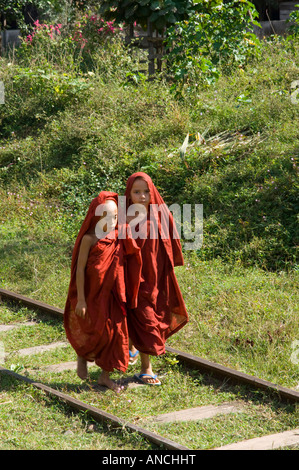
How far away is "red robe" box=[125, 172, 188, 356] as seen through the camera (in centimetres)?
532

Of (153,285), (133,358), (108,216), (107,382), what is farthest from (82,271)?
(133,358)

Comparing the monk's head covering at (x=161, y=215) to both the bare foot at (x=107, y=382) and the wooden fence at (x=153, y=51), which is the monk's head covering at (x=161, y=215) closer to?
the bare foot at (x=107, y=382)

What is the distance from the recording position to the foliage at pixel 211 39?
41.6ft

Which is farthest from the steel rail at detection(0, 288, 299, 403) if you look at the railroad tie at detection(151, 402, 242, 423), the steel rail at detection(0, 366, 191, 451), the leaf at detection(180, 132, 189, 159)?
the leaf at detection(180, 132, 189, 159)

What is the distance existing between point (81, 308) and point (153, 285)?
2.14 ft

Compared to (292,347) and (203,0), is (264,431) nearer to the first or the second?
(292,347)

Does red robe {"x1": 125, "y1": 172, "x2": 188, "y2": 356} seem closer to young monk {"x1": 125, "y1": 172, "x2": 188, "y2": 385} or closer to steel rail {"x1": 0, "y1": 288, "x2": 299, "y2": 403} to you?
young monk {"x1": 125, "y1": 172, "x2": 188, "y2": 385}

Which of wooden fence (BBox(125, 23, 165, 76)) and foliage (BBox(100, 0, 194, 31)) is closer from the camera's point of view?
foliage (BBox(100, 0, 194, 31))

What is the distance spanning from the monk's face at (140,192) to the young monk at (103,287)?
7.8 inches

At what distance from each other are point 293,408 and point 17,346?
3093 millimetres

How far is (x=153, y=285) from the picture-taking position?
5.38 metres

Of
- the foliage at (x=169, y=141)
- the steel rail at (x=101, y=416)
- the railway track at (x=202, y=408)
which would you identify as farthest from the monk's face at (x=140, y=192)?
the foliage at (x=169, y=141)

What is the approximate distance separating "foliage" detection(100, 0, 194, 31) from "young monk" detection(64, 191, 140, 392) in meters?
9.89

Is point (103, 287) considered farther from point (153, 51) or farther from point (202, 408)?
point (153, 51)
